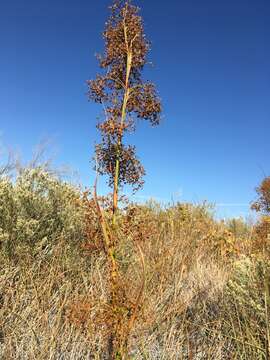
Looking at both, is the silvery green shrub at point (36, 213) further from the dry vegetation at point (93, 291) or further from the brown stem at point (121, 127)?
the brown stem at point (121, 127)

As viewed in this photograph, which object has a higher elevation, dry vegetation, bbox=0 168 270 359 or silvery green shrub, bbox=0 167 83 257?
silvery green shrub, bbox=0 167 83 257

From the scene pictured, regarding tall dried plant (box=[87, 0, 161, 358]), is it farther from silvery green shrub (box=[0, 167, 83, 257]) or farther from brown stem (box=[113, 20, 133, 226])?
silvery green shrub (box=[0, 167, 83, 257])

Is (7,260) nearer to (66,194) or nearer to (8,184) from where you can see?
(8,184)

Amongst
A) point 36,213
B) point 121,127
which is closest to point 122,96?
point 121,127

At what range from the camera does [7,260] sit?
14.1 feet

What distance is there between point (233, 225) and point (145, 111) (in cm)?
1123

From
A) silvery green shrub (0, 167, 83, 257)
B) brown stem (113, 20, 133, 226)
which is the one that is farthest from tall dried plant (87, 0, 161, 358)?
silvery green shrub (0, 167, 83, 257)

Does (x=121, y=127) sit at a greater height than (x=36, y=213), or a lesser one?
greater

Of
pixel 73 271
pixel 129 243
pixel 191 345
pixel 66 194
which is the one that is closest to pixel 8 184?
pixel 66 194

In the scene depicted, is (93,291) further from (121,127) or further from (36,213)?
(121,127)

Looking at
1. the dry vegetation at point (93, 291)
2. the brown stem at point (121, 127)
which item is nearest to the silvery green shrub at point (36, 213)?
the dry vegetation at point (93, 291)

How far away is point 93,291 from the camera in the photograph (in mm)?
A: 4023

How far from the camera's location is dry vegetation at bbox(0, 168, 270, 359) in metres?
2.96

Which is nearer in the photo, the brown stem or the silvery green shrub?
the brown stem
